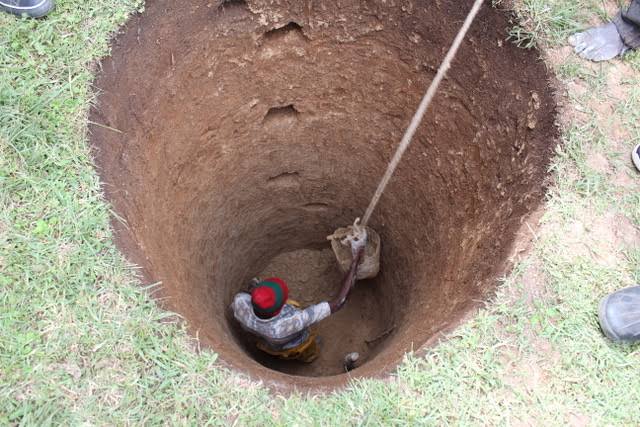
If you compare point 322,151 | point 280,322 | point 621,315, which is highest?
point 621,315

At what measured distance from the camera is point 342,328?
4605 mm

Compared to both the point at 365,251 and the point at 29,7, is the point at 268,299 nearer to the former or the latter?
the point at 365,251

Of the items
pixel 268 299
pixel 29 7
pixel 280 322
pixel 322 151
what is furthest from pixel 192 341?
pixel 322 151

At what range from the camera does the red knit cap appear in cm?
307

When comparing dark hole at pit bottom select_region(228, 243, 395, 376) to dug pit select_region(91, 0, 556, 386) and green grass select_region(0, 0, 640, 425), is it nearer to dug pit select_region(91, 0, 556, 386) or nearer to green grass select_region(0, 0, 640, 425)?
dug pit select_region(91, 0, 556, 386)

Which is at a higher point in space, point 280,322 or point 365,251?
point 280,322

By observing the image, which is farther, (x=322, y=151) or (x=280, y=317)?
(x=322, y=151)

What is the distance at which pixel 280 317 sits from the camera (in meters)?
3.32

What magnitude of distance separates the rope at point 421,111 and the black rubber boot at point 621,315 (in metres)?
1.61

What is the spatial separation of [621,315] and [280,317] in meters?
1.92

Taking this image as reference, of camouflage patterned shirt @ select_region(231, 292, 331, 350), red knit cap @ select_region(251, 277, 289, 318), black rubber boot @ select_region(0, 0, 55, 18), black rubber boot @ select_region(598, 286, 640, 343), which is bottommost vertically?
camouflage patterned shirt @ select_region(231, 292, 331, 350)

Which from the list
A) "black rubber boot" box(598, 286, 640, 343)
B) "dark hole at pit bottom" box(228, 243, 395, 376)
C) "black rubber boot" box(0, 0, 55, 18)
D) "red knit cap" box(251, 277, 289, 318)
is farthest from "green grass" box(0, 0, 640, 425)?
"dark hole at pit bottom" box(228, 243, 395, 376)

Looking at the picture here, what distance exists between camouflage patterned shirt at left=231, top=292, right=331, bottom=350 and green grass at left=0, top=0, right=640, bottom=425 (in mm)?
1040

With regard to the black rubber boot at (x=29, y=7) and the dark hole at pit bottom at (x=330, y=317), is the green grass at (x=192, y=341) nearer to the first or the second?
the black rubber boot at (x=29, y=7)
